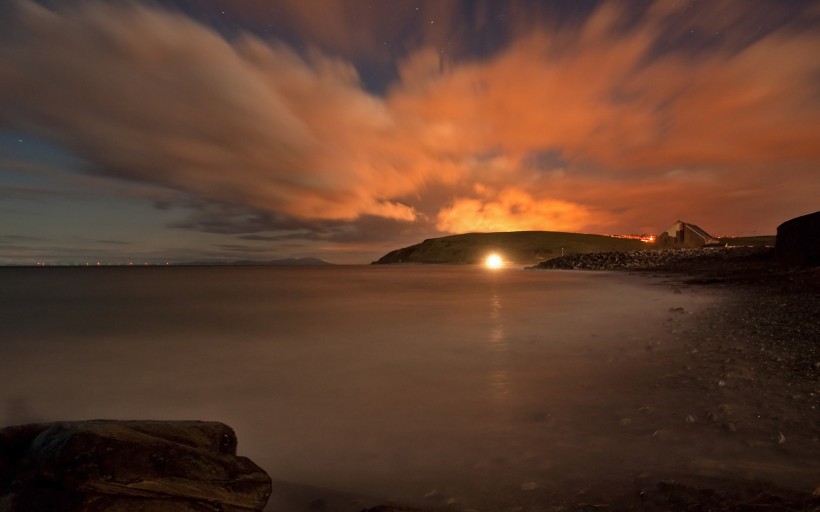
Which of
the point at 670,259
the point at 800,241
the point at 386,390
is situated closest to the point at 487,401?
the point at 386,390

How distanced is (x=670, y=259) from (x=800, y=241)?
2992 centimetres

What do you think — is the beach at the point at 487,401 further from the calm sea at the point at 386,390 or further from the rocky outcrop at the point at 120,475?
the rocky outcrop at the point at 120,475

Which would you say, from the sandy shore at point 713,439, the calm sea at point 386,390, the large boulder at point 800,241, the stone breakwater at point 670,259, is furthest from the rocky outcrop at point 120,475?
the stone breakwater at point 670,259

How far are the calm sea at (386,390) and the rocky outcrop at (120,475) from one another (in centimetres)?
155

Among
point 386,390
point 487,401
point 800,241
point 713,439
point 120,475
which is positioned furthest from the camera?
point 800,241

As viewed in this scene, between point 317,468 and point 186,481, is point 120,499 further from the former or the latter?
point 317,468

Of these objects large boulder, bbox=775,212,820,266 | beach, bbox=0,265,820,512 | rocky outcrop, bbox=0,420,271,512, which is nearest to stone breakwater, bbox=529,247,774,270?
large boulder, bbox=775,212,820,266

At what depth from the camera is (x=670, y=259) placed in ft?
184

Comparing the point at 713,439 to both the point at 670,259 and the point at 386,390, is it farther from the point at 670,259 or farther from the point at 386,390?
the point at 670,259

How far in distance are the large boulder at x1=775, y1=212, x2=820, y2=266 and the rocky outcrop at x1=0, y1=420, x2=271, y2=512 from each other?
34.4m

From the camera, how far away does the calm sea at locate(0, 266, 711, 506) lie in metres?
5.05

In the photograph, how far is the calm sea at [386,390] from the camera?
16.6 ft

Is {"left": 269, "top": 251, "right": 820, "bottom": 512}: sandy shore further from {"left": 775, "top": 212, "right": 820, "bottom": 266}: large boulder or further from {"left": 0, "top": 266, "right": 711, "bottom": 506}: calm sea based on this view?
{"left": 775, "top": 212, "right": 820, "bottom": 266}: large boulder

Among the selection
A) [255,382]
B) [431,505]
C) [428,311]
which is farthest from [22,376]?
[428,311]
